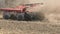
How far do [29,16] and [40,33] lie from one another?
7.20 metres

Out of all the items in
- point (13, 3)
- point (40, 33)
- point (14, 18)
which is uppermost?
point (40, 33)

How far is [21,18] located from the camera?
16828 millimetres

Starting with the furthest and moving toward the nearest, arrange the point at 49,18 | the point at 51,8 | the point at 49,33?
the point at 51,8
the point at 49,18
the point at 49,33

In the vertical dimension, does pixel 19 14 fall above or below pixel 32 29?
below

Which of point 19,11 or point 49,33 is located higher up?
point 49,33

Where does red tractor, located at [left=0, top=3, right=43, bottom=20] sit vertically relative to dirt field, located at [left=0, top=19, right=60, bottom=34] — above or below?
below

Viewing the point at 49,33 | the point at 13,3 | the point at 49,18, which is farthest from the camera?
the point at 13,3

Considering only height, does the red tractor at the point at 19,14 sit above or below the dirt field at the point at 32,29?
below

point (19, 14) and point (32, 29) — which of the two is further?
point (19, 14)

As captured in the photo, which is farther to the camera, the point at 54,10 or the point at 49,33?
the point at 54,10

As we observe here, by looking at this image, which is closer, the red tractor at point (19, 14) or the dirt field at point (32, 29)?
the dirt field at point (32, 29)

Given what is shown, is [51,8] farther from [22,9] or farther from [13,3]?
[13,3]

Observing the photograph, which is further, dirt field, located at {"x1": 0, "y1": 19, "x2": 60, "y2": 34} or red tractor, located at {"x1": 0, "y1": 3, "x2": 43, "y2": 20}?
red tractor, located at {"x1": 0, "y1": 3, "x2": 43, "y2": 20}

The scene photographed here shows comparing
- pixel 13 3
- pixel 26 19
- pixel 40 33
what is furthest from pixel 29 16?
pixel 13 3
